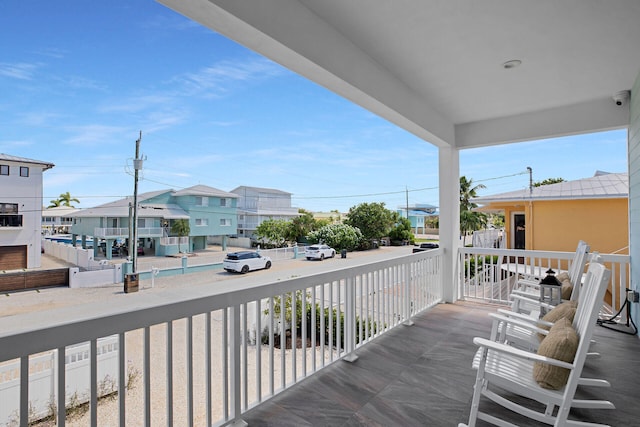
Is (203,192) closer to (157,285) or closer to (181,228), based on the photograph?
(181,228)

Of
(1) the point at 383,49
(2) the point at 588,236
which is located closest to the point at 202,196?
(1) the point at 383,49

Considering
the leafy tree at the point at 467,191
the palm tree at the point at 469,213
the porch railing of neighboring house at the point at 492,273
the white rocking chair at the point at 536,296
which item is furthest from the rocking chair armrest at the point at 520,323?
the leafy tree at the point at 467,191

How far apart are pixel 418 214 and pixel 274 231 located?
2194 mm

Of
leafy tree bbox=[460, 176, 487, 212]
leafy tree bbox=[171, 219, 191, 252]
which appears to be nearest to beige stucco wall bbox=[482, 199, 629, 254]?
leafy tree bbox=[171, 219, 191, 252]

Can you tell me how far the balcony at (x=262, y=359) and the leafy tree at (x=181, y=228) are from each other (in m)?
0.33

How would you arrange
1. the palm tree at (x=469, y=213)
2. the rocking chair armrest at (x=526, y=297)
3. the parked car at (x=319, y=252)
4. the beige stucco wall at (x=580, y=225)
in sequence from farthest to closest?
the palm tree at (x=469, y=213)
the beige stucco wall at (x=580, y=225)
the rocking chair armrest at (x=526, y=297)
the parked car at (x=319, y=252)

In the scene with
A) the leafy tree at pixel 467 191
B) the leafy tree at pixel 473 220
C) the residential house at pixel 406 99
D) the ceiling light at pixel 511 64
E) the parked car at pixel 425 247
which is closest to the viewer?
the residential house at pixel 406 99

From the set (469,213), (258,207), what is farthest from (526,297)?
(469,213)

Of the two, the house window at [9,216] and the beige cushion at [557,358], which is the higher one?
the house window at [9,216]

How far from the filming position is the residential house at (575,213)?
5.84 meters

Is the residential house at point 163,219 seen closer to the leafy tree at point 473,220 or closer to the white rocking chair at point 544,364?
the white rocking chair at point 544,364

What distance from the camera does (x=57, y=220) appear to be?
1.56 m

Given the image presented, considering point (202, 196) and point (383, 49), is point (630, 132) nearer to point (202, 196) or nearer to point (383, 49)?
point (383, 49)

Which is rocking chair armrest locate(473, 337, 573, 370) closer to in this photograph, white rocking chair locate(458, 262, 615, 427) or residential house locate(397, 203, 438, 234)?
white rocking chair locate(458, 262, 615, 427)
